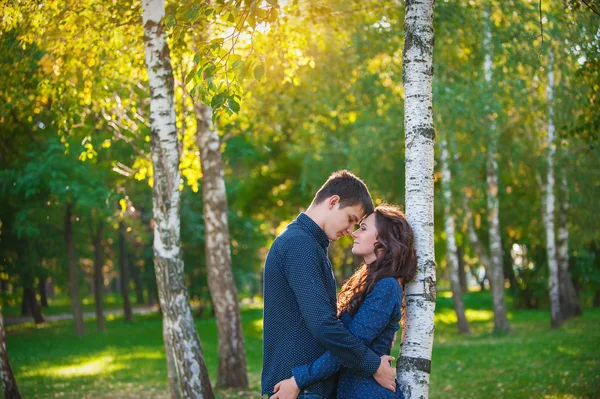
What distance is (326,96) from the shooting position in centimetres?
1906

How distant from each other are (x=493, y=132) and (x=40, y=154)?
12720 millimetres

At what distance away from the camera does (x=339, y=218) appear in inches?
159

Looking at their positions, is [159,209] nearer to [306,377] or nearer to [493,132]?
[306,377]

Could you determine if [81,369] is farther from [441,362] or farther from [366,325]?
[366,325]

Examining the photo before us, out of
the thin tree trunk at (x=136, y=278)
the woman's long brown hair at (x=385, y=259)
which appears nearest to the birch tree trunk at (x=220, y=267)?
the woman's long brown hair at (x=385, y=259)

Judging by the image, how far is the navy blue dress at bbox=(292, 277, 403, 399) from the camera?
3736 mm

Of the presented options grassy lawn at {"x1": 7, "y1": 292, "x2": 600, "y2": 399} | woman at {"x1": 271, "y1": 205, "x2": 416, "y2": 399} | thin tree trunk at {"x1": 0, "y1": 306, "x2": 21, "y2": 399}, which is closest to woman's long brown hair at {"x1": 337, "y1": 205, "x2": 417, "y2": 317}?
woman at {"x1": 271, "y1": 205, "x2": 416, "y2": 399}

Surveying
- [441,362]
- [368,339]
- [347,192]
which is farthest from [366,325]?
[441,362]

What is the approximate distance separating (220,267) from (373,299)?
7839mm

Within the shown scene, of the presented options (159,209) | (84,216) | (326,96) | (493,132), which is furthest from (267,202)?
(159,209)

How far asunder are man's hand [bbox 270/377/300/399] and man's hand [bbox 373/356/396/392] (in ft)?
1.56

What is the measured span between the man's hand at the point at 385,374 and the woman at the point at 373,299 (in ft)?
0.13

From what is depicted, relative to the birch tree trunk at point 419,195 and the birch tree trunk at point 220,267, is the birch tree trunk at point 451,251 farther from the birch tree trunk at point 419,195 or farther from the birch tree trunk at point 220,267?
the birch tree trunk at point 419,195

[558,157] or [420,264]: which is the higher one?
[558,157]
